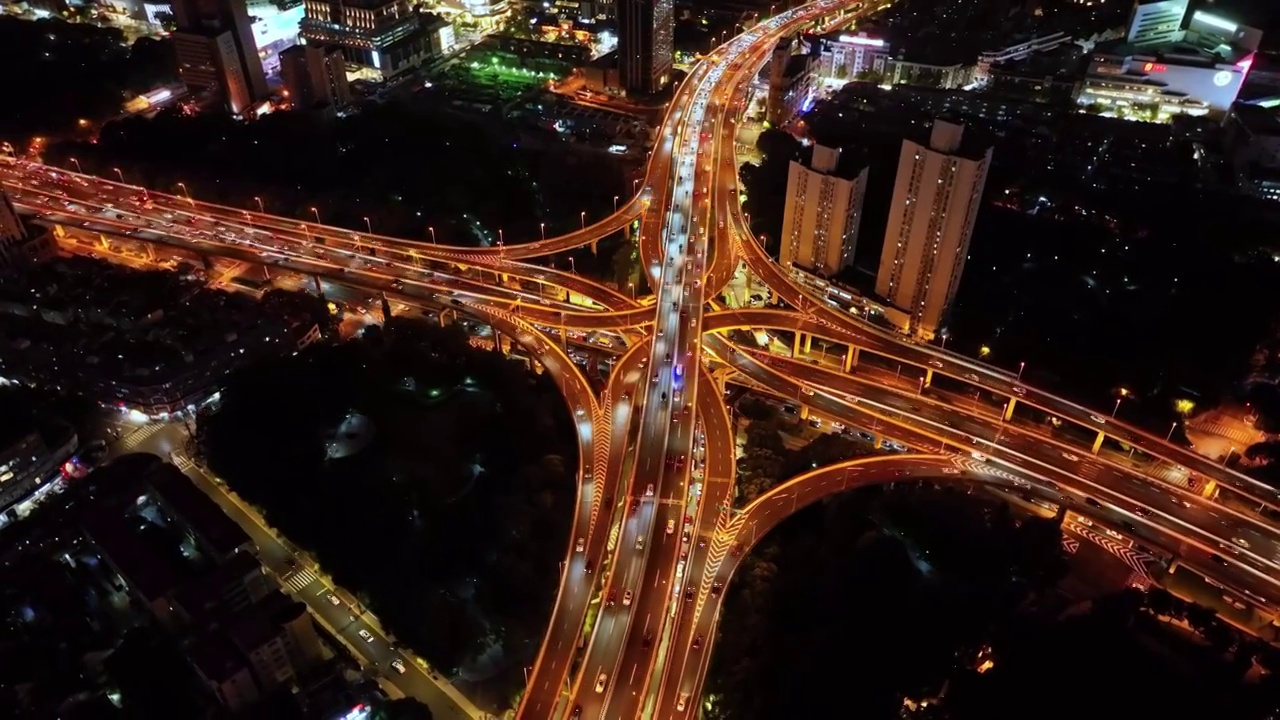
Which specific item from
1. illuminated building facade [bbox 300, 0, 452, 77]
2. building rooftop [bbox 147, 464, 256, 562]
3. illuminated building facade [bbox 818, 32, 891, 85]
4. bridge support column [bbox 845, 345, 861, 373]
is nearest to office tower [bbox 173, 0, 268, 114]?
illuminated building facade [bbox 300, 0, 452, 77]

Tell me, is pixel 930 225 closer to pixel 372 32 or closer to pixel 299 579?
pixel 299 579

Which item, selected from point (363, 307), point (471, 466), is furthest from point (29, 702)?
point (363, 307)

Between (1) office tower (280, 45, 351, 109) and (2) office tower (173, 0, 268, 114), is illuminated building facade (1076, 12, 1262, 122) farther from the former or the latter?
(2) office tower (173, 0, 268, 114)

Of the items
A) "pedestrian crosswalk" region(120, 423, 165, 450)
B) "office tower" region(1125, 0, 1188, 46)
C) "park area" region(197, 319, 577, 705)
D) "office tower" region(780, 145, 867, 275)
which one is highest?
"office tower" region(1125, 0, 1188, 46)

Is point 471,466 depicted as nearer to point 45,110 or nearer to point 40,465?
point 40,465

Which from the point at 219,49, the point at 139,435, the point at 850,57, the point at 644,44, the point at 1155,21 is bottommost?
the point at 139,435

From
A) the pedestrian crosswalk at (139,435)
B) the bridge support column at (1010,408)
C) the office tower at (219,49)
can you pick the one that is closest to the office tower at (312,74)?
the office tower at (219,49)

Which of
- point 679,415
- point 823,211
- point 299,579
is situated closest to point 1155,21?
point 823,211
